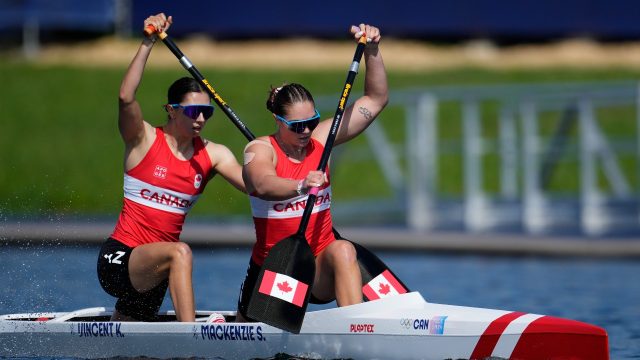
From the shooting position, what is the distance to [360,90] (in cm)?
2922

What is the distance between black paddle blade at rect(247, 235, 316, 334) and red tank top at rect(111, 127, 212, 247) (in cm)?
91

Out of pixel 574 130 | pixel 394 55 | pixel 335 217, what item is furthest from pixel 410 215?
pixel 394 55

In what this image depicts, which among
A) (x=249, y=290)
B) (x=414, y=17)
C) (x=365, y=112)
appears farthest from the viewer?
(x=414, y=17)

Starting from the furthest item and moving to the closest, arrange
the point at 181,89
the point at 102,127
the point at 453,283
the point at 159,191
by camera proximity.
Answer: the point at 102,127
the point at 453,283
the point at 159,191
the point at 181,89

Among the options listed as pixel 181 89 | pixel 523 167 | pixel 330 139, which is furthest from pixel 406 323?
pixel 523 167

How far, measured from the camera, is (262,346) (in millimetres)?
8531

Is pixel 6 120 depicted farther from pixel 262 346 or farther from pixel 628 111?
pixel 262 346

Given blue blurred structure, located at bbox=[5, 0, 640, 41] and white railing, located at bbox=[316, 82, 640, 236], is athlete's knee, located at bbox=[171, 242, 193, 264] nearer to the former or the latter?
white railing, located at bbox=[316, 82, 640, 236]

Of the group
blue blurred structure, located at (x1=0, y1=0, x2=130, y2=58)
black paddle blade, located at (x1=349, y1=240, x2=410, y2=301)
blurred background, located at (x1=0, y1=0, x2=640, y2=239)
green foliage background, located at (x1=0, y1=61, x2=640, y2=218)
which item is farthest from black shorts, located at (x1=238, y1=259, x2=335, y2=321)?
blue blurred structure, located at (x1=0, y1=0, x2=130, y2=58)

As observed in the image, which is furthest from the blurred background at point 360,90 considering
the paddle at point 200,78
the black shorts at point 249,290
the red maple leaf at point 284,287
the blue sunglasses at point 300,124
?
the red maple leaf at point 284,287

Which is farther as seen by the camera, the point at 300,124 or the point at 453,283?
the point at 453,283

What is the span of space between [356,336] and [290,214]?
3.09ft

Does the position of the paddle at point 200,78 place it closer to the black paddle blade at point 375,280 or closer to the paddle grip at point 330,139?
the paddle grip at point 330,139

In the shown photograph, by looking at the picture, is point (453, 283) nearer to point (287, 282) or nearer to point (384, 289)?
point (384, 289)
